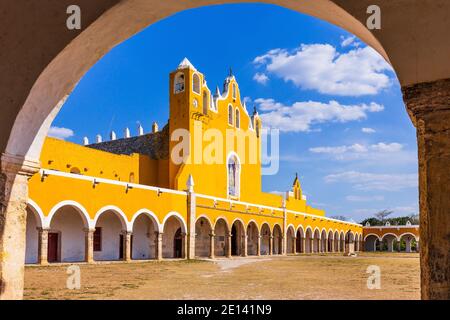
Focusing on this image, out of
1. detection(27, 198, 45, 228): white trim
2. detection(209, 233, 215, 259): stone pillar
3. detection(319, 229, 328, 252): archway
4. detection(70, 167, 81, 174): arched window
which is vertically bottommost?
detection(319, 229, 328, 252): archway

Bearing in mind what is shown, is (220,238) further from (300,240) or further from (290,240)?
(300,240)

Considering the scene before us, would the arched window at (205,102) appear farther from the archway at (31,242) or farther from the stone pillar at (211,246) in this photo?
the archway at (31,242)

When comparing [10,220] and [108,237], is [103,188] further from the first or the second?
[10,220]

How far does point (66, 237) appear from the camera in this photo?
1955cm

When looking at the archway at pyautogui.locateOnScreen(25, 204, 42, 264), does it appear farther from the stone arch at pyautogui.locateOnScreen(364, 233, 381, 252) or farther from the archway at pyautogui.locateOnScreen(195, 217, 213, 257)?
the stone arch at pyautogui.locateOnScreen(364, 233, 381, 252)

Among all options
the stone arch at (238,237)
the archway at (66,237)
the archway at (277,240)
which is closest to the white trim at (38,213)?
the archway at (66,237)

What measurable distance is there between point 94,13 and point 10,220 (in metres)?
1.69

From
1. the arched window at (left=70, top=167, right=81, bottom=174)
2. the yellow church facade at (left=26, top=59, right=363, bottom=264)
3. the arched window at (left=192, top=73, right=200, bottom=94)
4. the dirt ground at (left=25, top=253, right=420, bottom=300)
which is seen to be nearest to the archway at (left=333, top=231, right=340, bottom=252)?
the yellow church facade at (left=26, top=59, right=363, bottom=264)

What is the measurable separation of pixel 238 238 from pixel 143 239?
7.66 metres

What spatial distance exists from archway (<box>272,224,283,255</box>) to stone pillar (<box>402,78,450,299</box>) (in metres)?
32.4

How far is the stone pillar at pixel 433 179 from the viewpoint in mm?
2535

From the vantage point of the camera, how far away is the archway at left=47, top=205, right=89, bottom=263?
1908cm

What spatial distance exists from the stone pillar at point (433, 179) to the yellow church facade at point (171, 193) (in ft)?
49.0
